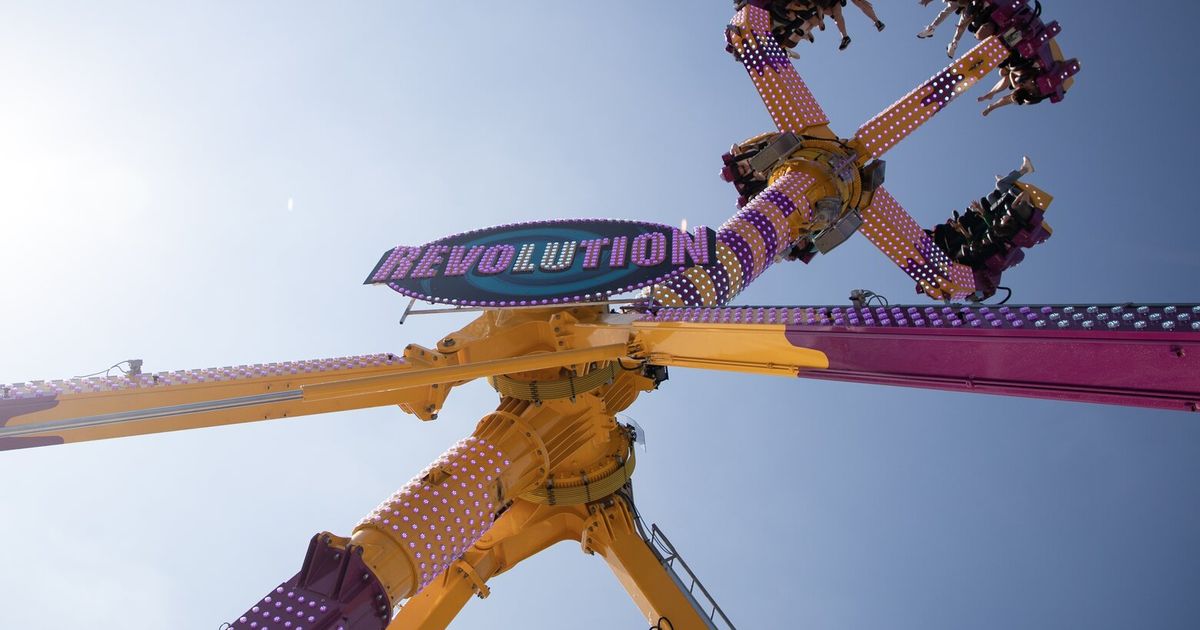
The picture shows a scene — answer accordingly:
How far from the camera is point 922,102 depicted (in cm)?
1127

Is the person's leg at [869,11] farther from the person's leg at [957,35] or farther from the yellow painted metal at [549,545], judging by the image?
the yellow painted metal at [549,545]

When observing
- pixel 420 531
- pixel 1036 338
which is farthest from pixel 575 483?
pixel 1036 338

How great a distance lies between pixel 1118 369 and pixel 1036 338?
1.16 feet

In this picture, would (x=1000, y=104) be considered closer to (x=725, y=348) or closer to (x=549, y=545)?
(x=725, y=348)

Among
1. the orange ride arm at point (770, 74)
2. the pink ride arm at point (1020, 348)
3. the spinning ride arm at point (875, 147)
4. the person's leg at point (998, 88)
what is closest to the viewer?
the pink ride arm at point (1020, 348)

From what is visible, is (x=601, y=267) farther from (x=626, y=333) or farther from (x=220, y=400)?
(x=220, y=400)

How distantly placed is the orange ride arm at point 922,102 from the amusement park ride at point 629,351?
0.03 m

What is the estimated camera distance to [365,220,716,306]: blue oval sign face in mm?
6770

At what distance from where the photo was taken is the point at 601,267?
7035mm

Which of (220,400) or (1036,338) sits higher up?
(220,400)

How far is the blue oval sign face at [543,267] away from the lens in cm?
677

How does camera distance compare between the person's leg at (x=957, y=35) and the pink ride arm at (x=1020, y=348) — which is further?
the person's leg at (x=957, y=35)

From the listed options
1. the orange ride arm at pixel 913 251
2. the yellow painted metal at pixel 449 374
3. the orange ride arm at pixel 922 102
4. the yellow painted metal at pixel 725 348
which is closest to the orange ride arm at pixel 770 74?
the orange ride arm at pixel 922 102

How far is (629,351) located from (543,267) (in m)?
1.89
